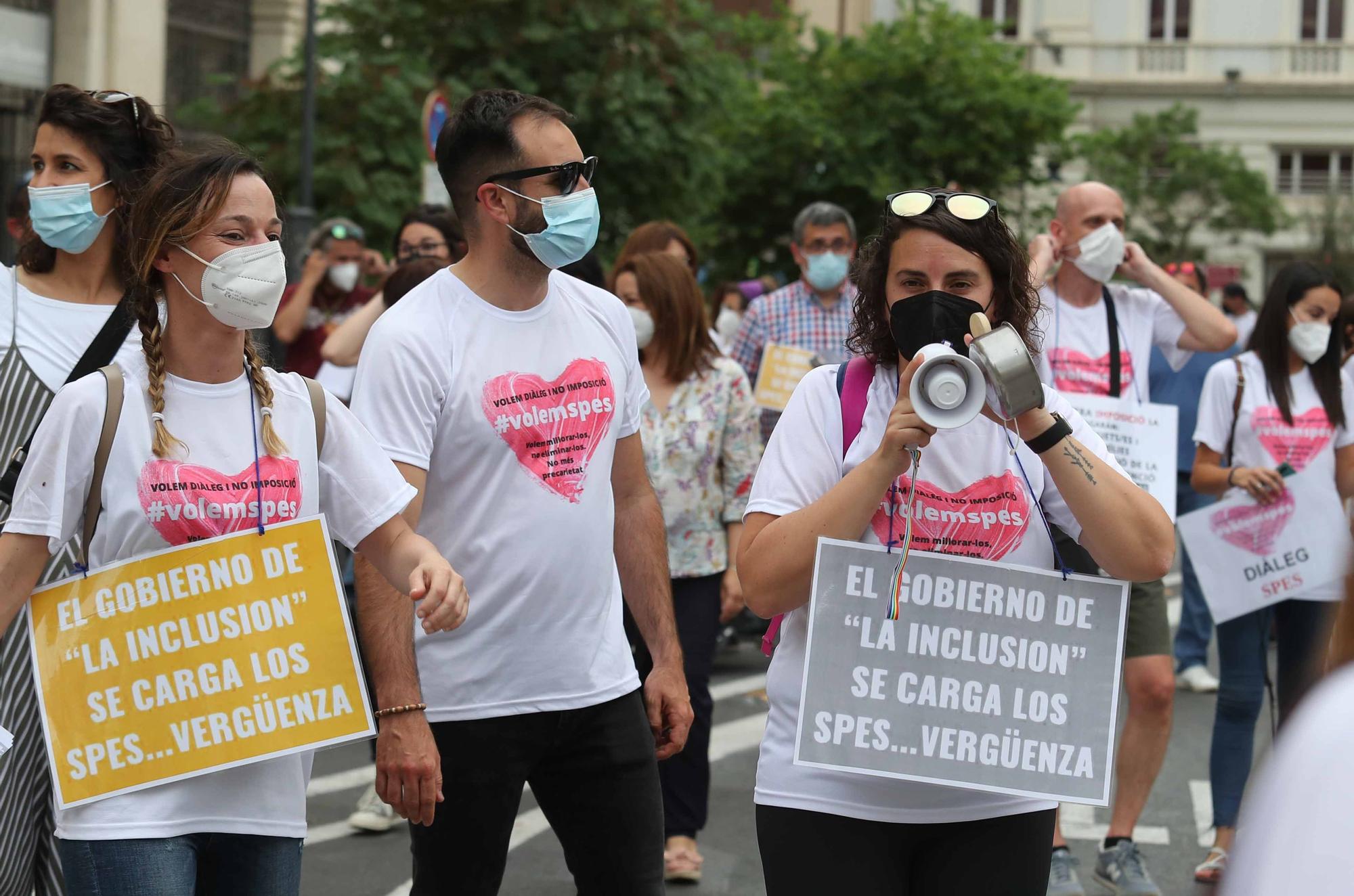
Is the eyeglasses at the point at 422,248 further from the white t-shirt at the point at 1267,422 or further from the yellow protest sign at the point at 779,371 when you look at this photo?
the white t-shirt at the point at 1267,422

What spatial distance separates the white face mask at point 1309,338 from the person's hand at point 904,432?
3970mm

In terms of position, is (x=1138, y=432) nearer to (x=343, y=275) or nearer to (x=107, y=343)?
(x=107, y=343)

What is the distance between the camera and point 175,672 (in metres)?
3.03

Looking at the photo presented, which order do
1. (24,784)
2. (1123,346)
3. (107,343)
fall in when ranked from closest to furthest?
1. (24,784)
2. (107,343)
3. (1123,346)

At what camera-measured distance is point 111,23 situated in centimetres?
2069

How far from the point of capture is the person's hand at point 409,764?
3287 millimetres

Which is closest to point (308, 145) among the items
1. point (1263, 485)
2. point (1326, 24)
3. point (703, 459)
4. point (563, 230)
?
point (703, 459)

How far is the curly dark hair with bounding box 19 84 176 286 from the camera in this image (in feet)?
12.8

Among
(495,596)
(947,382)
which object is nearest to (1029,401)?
(947,382)

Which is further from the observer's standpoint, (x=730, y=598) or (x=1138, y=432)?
(x=730, y=598)

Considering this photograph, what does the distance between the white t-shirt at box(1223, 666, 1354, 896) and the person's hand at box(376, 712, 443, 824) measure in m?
2.21

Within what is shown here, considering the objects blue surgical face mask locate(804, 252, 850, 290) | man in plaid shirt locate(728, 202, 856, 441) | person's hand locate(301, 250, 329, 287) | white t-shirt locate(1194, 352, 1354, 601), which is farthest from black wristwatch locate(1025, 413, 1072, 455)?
person's hand locate(301, 250, 329, 287)

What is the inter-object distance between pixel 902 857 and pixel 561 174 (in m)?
1.66

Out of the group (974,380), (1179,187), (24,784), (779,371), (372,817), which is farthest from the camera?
(1179,187)
